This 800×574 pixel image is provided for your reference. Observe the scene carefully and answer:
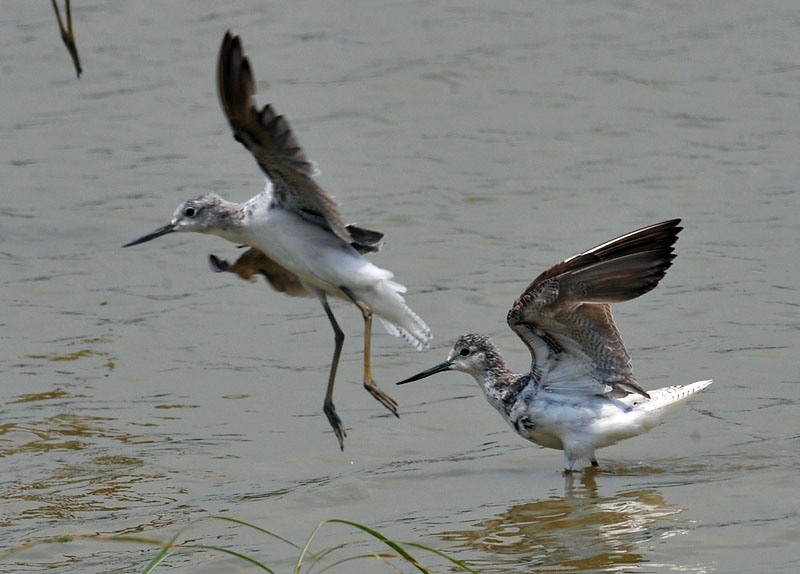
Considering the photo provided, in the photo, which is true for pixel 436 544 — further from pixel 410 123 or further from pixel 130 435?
pixel 410 123

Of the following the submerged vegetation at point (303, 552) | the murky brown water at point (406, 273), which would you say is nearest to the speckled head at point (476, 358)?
the murky brown water at point (406, 273)

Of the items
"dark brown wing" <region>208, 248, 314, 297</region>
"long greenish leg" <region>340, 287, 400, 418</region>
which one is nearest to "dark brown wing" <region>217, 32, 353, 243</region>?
"long greenish leg" <region>340, 287, 400, 418</region>

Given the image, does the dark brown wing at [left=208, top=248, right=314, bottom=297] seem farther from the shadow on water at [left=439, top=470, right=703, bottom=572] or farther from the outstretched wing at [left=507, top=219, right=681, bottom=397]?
the shadow on water at [left=439, top=470, right=703, bottom=572]

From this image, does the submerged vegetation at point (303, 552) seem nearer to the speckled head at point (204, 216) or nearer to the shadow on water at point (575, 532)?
the shadow on water at point (575, 532)

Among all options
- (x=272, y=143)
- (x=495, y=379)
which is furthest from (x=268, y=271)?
(x=272, y=143)

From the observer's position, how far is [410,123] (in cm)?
1421

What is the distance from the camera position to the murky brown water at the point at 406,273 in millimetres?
7262

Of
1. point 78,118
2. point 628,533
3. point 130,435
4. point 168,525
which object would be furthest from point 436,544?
point 78,118

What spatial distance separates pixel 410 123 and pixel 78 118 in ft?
11.8

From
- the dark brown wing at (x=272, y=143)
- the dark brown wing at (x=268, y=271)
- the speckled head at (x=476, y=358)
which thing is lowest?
the speckled head at (x=476, y=358)

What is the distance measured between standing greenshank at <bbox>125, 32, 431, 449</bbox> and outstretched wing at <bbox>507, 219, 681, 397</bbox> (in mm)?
994

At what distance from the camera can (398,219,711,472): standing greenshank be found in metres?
7.50

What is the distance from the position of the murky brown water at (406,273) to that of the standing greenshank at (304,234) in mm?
860

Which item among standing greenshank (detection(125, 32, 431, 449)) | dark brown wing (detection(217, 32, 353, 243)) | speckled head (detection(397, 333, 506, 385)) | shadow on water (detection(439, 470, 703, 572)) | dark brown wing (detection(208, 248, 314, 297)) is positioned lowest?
shadow on water (detection(439, 470, 703, 572))
